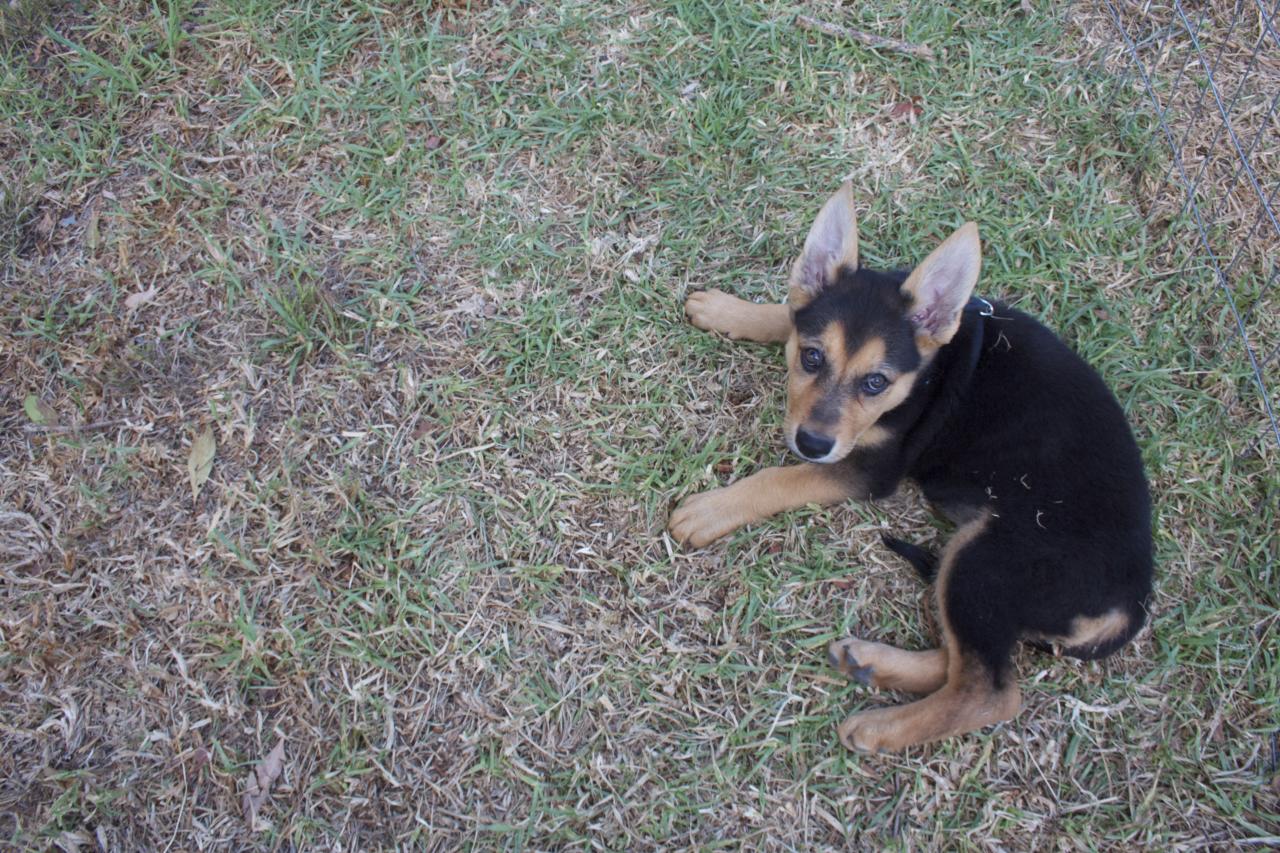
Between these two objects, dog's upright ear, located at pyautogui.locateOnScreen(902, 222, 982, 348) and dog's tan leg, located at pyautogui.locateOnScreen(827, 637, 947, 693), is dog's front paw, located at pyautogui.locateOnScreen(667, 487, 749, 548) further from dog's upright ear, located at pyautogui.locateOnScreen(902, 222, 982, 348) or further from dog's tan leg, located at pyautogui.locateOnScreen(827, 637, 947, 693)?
dog's upright ear, located at pyautogui.locateOnScreen(902, 222, 982, 348)

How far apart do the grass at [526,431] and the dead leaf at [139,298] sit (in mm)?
24

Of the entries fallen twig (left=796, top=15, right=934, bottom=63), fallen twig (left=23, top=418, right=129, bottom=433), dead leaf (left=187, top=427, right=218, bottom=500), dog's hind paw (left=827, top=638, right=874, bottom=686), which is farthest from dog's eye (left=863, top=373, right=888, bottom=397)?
fallen twig (left=23, top=418, right=129, bottom=433)

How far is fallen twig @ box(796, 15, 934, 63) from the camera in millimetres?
4129

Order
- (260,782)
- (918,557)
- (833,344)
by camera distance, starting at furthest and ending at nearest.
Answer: (918,557)
(833,344)
(260,782)

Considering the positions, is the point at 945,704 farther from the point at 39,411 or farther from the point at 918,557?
the point at 39,411

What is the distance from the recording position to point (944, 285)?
2785mm

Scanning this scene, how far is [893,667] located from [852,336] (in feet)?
3.66

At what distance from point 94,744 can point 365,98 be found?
2.82 m

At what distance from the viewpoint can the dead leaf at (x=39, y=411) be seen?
3330 mm

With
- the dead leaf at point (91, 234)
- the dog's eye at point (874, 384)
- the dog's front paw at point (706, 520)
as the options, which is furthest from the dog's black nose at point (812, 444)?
the dead leaf at point (91, 234)

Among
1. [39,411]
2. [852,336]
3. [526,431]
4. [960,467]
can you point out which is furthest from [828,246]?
[39,411]

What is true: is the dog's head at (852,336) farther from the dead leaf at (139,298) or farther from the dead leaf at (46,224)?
the dead leaf at (46,224)

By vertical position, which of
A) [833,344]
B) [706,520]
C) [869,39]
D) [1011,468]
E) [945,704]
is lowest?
[945,704]

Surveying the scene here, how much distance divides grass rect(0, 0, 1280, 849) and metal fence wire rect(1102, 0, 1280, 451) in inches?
3.5
